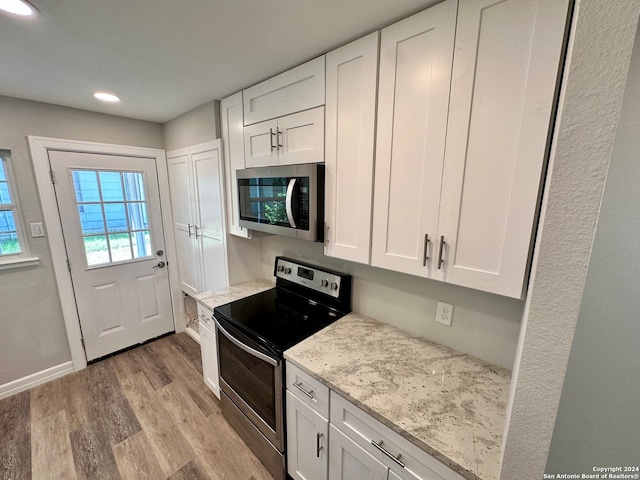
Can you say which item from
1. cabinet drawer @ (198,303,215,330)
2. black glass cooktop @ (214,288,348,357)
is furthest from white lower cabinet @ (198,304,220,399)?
black glass cooktop @ (214,288,348,357)

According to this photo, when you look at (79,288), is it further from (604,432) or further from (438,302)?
(604,432)

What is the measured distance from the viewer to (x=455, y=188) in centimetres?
99

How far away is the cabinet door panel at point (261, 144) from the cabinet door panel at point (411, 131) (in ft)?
2.34

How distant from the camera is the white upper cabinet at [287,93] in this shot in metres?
1.37

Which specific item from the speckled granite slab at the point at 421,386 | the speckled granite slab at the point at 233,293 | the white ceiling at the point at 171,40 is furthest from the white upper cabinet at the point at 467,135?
the speckled granite slab at the point at 233,293

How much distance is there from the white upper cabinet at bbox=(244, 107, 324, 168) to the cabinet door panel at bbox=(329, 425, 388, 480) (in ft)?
4.34

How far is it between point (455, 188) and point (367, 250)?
485 mm

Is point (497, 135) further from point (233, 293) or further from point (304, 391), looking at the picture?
point (233, 293)

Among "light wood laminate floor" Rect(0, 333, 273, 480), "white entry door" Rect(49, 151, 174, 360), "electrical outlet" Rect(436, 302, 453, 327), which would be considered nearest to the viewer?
"electrical outlet" Rect(436, 302, 453, 327)

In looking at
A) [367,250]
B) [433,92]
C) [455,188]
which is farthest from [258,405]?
[433,92]

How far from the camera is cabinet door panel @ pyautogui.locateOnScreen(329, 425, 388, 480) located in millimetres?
1002

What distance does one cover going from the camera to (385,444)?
3.10 feet

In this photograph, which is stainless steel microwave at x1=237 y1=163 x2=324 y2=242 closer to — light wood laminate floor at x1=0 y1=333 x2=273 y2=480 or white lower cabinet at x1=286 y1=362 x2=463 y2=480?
white lower cabinet at x1=286 y1=362 x2=463 y2=480

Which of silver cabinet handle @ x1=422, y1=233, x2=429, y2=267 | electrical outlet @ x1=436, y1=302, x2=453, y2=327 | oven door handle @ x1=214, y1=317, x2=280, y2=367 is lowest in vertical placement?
oven door handle @ x1=214, y1=317, x2=280, y2=367
